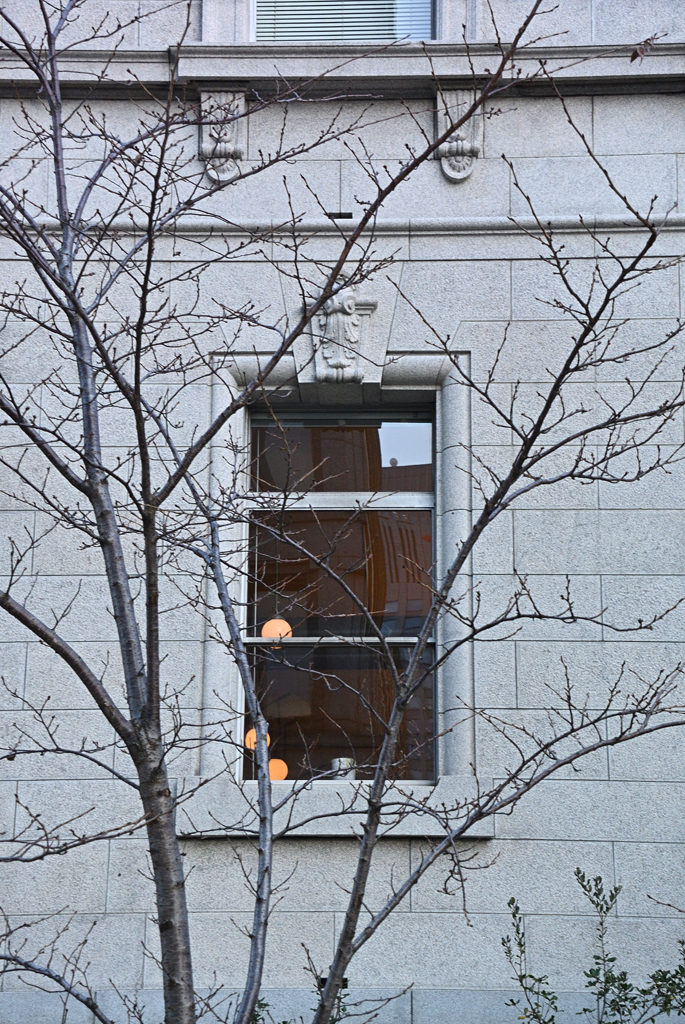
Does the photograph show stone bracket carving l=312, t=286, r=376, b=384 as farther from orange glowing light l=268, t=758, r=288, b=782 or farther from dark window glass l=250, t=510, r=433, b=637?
orange glowing light l=268, t=758, r=288, b=782

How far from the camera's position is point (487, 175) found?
24.1 feet

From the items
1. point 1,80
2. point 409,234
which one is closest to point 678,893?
point 409,234

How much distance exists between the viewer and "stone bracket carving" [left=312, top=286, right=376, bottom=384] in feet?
23.2

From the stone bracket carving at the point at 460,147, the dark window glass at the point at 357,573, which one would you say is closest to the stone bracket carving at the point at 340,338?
the dark window glass at the point at 357,573

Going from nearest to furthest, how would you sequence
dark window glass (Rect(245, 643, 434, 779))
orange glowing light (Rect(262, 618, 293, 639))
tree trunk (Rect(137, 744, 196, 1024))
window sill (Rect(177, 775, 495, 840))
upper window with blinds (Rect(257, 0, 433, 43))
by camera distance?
tree trunk (Rect(137, 744, 196, 1024)) < window sill (Rect(177, 775, 495, 840)) < dark window glass (Rect(245, 643, 434, 779)) < orange glowing light (Rect(262, 618, 293, 639)) < upper window with blinds (Rect(257, 0, 433, 43))

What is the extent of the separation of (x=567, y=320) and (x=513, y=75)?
5.30 feet

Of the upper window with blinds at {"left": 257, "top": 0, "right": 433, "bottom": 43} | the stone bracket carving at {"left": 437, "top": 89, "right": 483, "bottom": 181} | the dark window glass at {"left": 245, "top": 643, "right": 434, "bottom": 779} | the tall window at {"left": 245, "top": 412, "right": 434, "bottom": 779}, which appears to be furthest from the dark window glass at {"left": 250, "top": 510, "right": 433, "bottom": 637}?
the upper window with blinds at {"left": 257, "top": 0, "right": 433, "bottom": 43}

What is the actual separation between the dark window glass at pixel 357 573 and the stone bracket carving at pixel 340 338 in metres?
0.88

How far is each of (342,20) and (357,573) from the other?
395 centimetres

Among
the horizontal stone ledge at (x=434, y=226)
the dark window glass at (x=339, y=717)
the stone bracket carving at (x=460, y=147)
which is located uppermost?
the stone bracket carving at (x=460, y=147)

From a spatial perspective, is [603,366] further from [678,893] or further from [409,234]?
[678,893]

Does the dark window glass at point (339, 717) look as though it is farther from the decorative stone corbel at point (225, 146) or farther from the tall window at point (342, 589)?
the decorative stone corbel at point (225, 146)

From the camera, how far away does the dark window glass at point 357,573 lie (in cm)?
703

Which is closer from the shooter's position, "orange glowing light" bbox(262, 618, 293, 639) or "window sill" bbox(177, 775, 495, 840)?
"window sill" bbox(177, 775, 495, 840)
